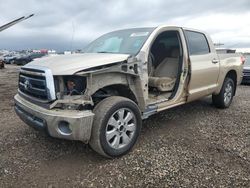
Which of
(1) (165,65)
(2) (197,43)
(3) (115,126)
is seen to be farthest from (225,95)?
(3) (115,126)

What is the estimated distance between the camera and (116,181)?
2945 millimetres

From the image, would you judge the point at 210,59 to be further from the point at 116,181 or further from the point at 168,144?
the point at 116,181

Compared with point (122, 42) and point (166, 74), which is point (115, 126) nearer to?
point (122, 42)

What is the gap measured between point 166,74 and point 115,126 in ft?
7.34

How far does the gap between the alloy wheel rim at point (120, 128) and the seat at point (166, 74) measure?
1365mm

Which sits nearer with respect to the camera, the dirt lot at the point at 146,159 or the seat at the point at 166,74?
the dirt lot at the point at 146,159

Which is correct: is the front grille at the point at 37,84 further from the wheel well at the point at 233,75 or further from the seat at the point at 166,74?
the wheel well at the point at 233,75

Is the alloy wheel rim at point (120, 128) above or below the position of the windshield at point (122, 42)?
below

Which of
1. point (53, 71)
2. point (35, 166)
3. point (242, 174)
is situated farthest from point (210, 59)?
point (35, 166)

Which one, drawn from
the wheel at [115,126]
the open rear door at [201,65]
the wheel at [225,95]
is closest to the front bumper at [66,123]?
the wheel at [115,126]

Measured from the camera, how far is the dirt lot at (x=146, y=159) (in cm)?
296

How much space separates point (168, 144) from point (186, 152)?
36 centimetres

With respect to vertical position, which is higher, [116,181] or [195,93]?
[195,93]

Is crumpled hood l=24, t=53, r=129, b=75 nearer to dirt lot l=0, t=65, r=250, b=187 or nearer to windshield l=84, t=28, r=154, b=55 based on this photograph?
windshield l=84, t=28, r=154, b=55
